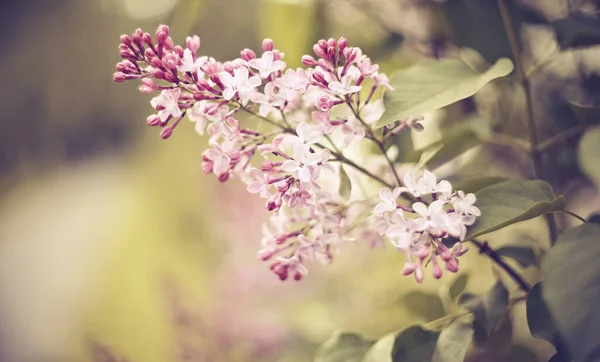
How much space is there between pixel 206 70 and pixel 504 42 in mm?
304

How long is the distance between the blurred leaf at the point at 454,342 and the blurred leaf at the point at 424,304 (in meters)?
0.11

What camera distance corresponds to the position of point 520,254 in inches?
16.9

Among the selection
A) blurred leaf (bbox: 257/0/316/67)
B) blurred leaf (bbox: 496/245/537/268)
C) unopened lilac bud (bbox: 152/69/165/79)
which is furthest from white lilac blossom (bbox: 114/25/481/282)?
blurred leaf (bbox: 257/0/316/67)

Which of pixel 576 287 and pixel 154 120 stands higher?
pixel 154 120

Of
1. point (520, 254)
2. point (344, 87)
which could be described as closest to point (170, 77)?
point (344, 87)

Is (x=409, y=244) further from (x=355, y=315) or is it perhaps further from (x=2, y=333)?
(x=2, y=333)

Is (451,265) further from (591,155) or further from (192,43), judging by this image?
(192,43)

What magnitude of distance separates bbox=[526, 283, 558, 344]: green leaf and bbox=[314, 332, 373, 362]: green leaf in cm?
12

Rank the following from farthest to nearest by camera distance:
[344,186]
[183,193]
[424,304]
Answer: [183,193]
[424,304]
[344,186]

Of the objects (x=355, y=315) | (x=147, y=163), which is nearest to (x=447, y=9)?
Answer: (x=355, y=315)

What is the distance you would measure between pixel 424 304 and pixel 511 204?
0.19 metres

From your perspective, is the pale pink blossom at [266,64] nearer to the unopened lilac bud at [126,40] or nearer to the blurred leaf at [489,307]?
the unopened lilac bud at [126,40]

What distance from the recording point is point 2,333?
1.74 metres

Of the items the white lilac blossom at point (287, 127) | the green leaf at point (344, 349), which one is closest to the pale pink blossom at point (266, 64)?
the white lilac blossom at point (287, 127)
